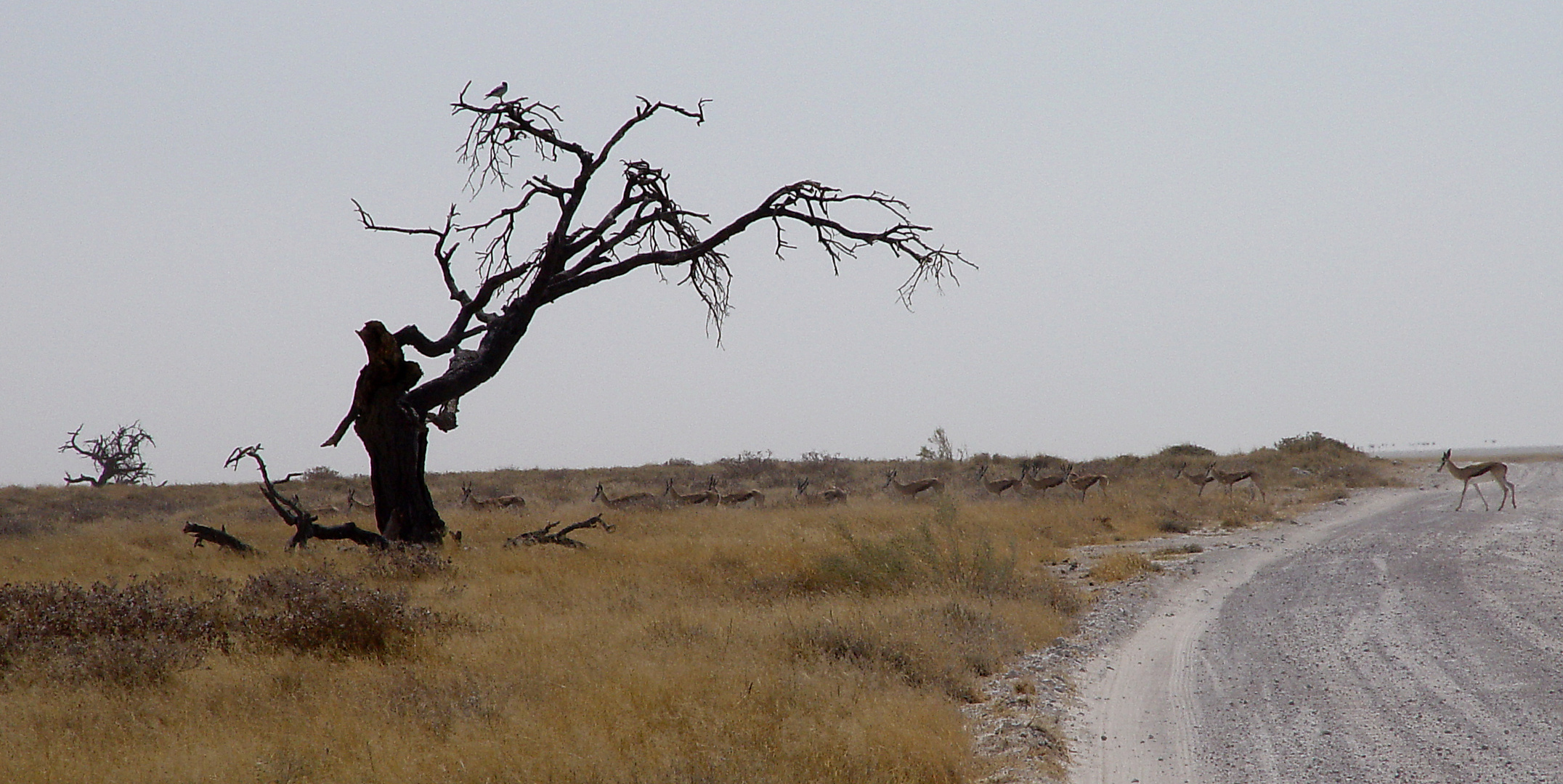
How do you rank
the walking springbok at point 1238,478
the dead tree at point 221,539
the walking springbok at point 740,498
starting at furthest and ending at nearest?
1. the walking springbok at point 1238,478
2. the walking springbok at point 740,498
3. the dead tree at point 221,539

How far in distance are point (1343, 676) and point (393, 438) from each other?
39.1ft

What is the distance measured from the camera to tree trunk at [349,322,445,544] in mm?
13508

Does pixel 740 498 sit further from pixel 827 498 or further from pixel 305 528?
pixel 305 528

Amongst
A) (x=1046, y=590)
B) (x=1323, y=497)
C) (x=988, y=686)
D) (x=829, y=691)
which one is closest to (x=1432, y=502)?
(x=1323, y=497)

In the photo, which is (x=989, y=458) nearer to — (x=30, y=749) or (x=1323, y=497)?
(x=1323, y=497)

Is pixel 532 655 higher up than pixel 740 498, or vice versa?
pixel 740 498

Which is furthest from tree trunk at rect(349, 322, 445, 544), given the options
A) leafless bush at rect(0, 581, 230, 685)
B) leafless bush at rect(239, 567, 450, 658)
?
leafless bush at rect(239, 567, 450, 658)

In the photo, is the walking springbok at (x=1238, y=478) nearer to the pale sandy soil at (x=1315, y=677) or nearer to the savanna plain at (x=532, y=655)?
the savanna plain at (x=532, y=655)

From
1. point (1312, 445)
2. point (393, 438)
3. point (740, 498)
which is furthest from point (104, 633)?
point (1312, 445)

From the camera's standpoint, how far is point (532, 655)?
7.62m

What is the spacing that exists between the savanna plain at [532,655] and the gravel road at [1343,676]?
817 mm

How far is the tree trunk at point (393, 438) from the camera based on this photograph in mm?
13508

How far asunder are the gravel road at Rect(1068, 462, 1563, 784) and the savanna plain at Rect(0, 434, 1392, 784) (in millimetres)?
817

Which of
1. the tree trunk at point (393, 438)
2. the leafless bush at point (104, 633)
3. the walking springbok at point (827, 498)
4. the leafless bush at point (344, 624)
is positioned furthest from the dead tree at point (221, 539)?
the walking springbok at point (827, 498)
